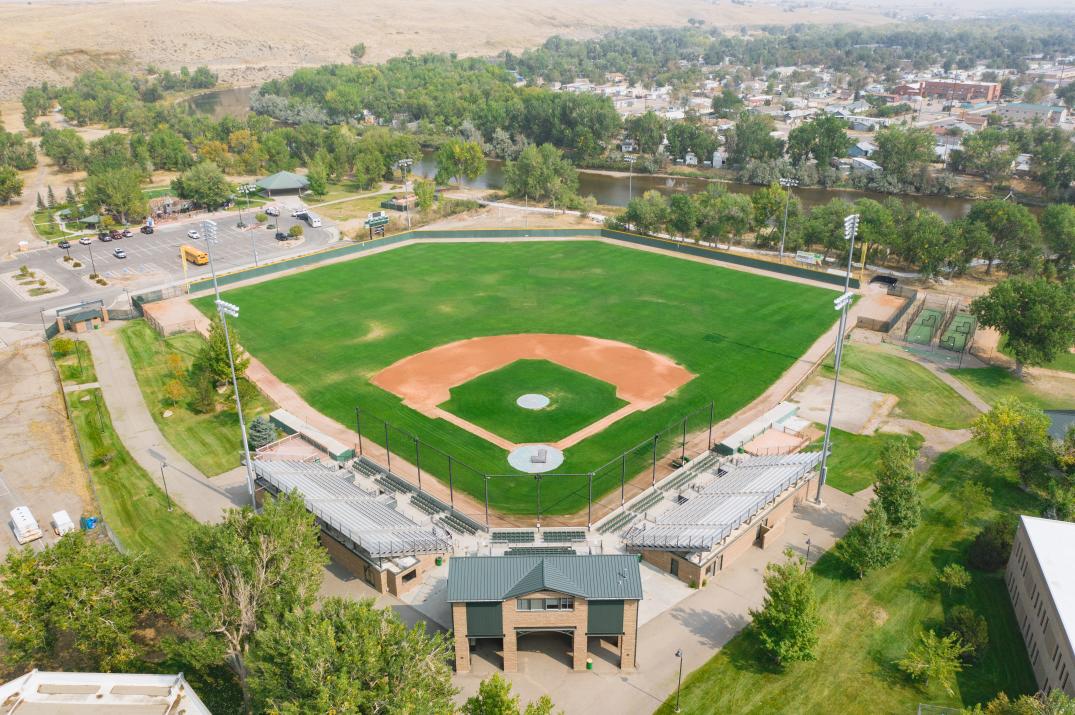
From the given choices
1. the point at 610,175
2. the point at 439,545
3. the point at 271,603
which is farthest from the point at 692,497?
the point at 610,175

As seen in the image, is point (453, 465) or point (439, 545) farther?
point (453, 465)

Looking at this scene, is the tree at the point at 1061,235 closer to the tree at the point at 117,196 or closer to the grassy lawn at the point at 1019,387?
the grassy lawn at the point at 1019,387

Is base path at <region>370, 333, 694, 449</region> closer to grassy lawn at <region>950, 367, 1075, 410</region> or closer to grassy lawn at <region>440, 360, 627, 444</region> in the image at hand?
grassy lawn at <region>440, 360, 627, 444</region>

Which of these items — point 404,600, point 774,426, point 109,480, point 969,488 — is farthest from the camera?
point 774,426

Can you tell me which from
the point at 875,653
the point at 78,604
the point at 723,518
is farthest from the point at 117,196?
the point at 875,653

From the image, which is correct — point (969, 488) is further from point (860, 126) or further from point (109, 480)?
point (860, 126)
